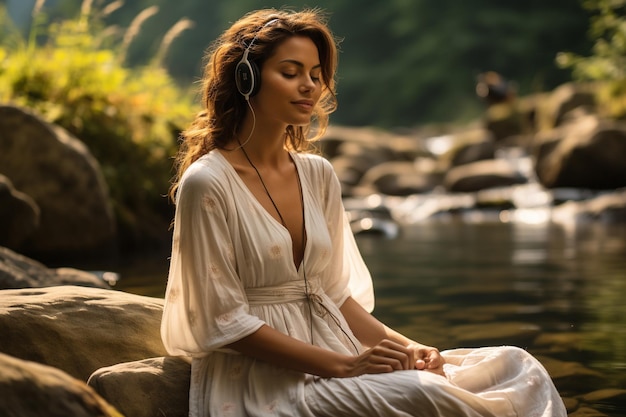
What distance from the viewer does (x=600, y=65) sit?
21.3 metres

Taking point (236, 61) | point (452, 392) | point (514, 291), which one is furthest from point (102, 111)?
point (452, 392)

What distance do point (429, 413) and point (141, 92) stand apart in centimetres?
1183

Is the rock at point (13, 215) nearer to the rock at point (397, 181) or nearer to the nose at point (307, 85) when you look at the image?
the nose at point (307, 85)

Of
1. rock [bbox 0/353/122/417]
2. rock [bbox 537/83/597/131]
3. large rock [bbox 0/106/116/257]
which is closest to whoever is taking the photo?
rock [bbox 0/353/122/417]

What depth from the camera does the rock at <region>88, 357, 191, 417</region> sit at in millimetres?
2998

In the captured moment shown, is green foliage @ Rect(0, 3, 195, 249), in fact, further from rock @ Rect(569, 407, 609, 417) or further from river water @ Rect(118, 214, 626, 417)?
rock @ Rect(569, 407, 609, 417)

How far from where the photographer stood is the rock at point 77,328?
3.35m

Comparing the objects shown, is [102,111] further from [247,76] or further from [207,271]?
[207,271]

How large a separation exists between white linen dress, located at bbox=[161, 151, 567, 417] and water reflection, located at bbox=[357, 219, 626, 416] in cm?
112

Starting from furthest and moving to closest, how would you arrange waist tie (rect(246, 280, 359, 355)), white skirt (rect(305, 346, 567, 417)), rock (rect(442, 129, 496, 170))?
rock (rect(442, 129, 496, 170)), waist tie (rect(246, 280, 359, 355)), white skirt (rect(305, 346, 567, 417))

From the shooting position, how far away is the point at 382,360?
2.84 m

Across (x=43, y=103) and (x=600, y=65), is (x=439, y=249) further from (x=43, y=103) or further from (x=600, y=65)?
(x=600, y=65)

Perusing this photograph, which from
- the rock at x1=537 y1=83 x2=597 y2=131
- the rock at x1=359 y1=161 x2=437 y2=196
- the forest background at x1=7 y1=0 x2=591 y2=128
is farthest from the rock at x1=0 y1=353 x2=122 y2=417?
the forest background at x1=7 y1=0 x2=591 y2=128

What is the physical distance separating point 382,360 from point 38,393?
0.98 meters
